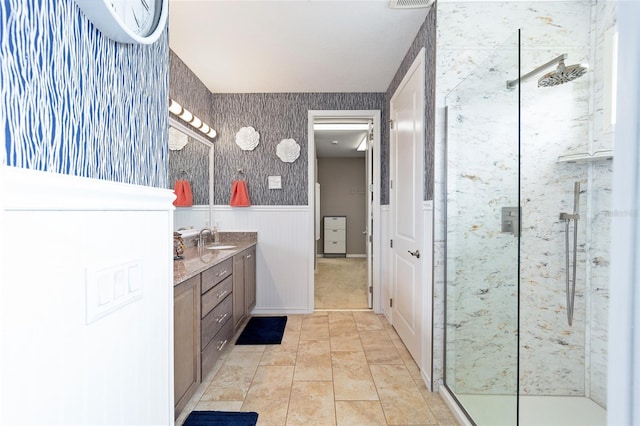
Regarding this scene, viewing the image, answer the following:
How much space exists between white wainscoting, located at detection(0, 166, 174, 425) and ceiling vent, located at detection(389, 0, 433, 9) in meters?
1.96

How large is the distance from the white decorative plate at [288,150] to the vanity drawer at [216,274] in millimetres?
1459

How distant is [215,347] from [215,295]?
1.19 ft

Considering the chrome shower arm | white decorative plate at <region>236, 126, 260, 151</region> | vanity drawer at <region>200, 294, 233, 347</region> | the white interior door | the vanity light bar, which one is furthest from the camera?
white decorative plate at <region>236, 126, 260, 151</region>

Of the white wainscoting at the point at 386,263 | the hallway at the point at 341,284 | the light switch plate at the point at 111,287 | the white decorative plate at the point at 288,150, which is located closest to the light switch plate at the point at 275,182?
the white decorative plate at the point at 288,150

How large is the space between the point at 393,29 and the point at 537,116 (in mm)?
1177

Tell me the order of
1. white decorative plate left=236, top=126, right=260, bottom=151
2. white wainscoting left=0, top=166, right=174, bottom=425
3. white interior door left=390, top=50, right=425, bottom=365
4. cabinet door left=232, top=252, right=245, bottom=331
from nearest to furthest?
white wainscoting left=0, top=166, right=174, bottom=425
white interior door left=390, top=50, right=425, bottom=365
cabinet door left=232, top=252, right=245, bottom=331
white decorative plate left=236, top=126, right=260, bottom=151

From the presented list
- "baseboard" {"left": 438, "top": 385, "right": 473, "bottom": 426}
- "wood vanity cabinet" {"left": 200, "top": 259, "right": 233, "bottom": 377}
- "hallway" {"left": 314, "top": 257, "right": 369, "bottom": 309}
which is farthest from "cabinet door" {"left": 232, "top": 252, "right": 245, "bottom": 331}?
"baseboard" {"left": 438, "top": 385, "right": 473, "bottom": 426}

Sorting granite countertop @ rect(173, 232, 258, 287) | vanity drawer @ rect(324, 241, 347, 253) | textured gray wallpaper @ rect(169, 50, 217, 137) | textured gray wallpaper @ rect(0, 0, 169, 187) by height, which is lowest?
vanity drawer @ rect(324, 241, 347, 253)

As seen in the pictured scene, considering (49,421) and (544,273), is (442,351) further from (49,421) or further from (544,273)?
(49,421)

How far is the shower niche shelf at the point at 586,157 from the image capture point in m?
1.80

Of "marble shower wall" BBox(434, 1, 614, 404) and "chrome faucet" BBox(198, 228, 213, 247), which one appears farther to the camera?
"chrome faucet" BBox(198, 228, 213, 247)

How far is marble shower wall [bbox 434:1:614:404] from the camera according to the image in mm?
1931

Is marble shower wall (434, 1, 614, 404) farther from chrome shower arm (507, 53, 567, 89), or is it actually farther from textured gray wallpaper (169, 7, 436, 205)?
textured gray wallpaper (169, 7, 436, 205)

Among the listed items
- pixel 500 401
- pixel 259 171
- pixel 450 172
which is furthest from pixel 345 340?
pixel 259 171
